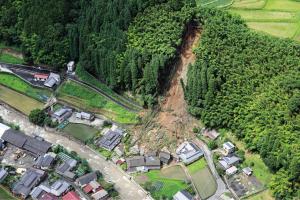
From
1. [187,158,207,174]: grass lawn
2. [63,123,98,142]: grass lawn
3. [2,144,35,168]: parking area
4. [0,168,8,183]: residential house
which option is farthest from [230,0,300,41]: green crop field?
[0,168,8,183]: residential house

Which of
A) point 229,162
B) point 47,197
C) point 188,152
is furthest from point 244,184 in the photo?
point 47,197

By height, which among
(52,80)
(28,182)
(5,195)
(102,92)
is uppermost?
(52,80)


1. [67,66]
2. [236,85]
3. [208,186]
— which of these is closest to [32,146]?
[67,66]

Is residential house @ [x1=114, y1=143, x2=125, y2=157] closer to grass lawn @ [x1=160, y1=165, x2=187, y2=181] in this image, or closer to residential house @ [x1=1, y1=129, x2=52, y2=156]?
grass lawn @ [x1=160, y1=165, x2=187, y2=181]

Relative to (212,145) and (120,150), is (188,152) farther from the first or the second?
(120,150)

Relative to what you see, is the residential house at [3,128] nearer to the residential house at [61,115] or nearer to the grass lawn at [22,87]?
the residential house at [61,115]
